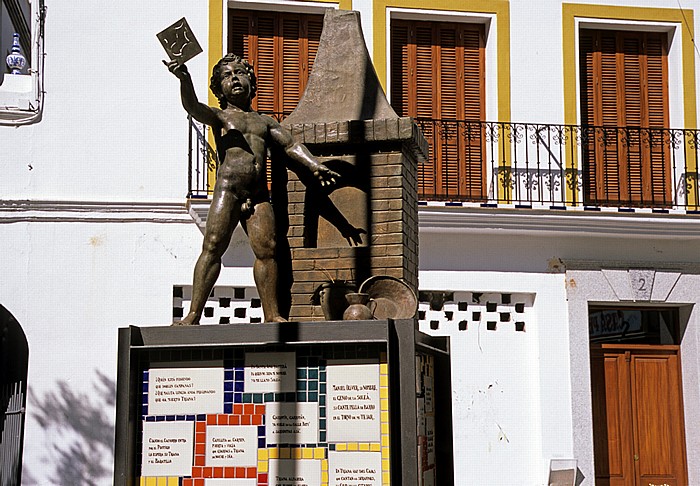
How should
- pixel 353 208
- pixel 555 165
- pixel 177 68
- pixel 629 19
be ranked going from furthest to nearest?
pixel 629 19 → pixel 555 165 → pixel 353 208 → pixel 177 68

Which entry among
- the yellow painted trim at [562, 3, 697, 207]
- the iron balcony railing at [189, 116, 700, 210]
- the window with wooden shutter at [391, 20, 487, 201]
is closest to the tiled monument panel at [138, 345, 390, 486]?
the iron balcony railing at [189, 116, 700, 210]

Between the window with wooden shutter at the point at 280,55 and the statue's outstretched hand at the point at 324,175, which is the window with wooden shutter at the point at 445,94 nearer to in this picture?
the window with wooden shutter at the point at 280,55

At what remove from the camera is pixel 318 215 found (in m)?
8.26

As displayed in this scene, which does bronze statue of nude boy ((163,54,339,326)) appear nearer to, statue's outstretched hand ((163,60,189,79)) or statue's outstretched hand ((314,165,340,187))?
statue's outstretched hand ((314,165,340,187))

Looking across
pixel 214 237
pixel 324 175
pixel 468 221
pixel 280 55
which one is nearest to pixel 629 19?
pixel 468 221

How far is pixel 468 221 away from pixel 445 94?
1.85 meters

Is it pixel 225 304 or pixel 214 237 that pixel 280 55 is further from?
pixel 214 237

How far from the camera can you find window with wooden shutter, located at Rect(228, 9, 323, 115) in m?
14.7

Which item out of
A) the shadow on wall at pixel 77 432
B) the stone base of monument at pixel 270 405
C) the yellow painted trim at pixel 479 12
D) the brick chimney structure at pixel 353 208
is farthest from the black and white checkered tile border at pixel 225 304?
the stone base of monument at pixel 270 405

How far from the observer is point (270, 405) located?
677cm

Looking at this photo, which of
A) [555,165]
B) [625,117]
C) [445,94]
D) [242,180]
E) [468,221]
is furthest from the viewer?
[625,117]

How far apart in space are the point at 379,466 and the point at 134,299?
7830mm

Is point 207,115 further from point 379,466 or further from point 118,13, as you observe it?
point 118,13

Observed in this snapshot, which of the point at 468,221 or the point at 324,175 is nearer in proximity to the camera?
the point at 324,175
